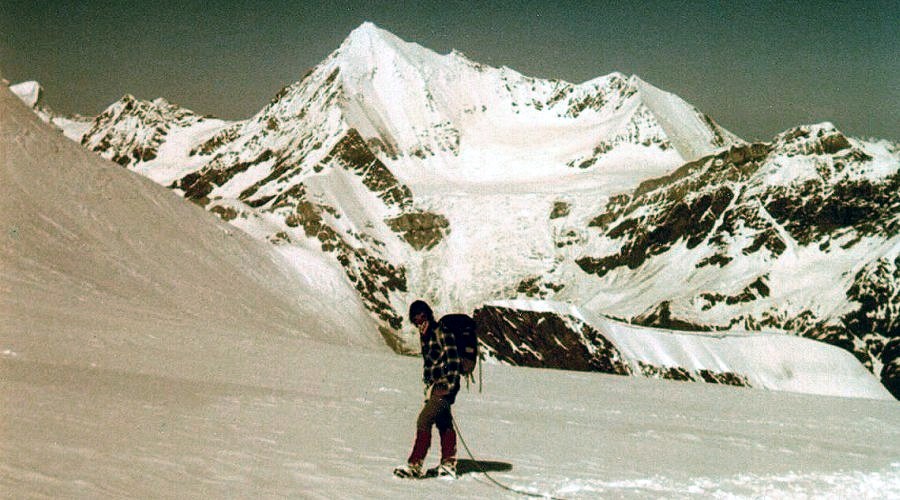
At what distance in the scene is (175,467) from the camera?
12938 mm

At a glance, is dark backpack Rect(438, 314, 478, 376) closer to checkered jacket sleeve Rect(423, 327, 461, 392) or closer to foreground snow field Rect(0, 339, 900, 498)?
checkered jacket sleeve Rect(423, 327, 461, 392)

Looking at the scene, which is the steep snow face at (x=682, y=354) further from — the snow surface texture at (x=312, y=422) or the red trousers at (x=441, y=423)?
the red trousers at (x=441, y=423)

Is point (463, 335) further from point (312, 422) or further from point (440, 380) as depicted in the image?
point (312, 422)

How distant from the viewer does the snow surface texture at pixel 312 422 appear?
13320 mm

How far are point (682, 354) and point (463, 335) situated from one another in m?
97.7

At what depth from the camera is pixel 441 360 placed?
15.6m

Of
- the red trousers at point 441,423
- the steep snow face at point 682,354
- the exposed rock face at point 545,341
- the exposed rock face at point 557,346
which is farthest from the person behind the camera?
the exposed rock face at point 545,341

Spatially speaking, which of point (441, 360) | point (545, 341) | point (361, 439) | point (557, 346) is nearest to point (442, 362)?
point (441, 360)

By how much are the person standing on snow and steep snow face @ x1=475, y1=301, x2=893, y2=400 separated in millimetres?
91968

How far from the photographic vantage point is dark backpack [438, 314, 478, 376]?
15573 mm

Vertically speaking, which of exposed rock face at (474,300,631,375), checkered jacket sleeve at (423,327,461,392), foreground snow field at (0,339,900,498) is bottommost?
foreground snow field at (0,339,900,498)

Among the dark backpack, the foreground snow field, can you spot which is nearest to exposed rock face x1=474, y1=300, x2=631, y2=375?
the foreground snow field

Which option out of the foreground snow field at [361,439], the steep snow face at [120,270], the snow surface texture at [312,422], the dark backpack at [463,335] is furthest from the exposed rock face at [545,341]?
the dark backpack at [463,335]

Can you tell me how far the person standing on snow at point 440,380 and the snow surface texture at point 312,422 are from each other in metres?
0.55
